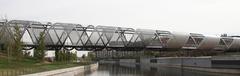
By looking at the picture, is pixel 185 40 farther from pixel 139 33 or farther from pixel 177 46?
pixel 139 33

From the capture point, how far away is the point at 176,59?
110 metres

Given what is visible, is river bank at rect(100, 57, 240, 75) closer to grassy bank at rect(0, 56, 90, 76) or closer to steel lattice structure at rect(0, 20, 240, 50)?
steel lattice structure at rect(0, 20, 240, 50)

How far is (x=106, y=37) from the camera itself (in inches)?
4660

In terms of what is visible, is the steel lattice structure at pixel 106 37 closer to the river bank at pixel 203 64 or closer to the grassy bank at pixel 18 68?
the river bank at pixel 203 64

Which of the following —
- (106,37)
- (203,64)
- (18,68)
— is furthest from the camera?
(106,37)

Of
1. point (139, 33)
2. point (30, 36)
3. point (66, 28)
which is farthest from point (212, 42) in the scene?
point (30, 36)

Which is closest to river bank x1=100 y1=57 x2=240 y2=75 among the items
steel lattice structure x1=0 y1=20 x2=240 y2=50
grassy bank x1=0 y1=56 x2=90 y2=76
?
steel lattice structure x1=0 y1=20 x2=240 y2=50

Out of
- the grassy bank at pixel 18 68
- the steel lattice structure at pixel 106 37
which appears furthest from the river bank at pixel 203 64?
the grassy bank at pixel 18 68

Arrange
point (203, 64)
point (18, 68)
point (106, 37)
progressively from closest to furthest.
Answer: point (18, 68), point (203, 64), point (106, 37)

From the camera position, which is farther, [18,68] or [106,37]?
[106,37]

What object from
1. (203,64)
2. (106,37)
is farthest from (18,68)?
(106,37)

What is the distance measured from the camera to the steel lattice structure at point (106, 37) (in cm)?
10706

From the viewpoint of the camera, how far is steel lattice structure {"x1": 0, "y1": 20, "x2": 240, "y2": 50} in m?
107

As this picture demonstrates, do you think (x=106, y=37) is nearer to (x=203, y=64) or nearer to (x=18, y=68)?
(x=203, y=64)
